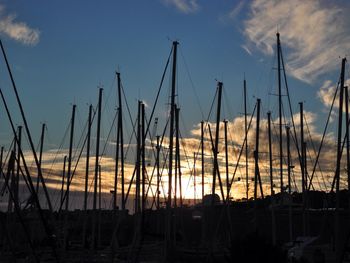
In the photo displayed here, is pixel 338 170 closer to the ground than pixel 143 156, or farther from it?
→ closer to the ground

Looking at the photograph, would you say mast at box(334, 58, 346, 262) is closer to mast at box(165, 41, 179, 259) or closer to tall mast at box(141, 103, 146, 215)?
mast at box(165, 41, 179, 259)

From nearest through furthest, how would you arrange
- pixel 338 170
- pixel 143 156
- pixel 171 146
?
1. pixel 338 170
2. pixel 171 146
3. pixel 143 156

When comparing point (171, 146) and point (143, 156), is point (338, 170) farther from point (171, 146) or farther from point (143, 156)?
→ point (143, 156)

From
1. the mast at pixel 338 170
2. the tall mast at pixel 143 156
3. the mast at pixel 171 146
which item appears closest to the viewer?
the mast at pixel 338 170

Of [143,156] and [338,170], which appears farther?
[143,156]

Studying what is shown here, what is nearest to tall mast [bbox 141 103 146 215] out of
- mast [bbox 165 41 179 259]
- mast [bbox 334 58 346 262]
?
mast [bbox 165 41 179 259]

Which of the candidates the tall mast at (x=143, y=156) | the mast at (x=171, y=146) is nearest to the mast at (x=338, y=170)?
the mast at (x=171, y=146)

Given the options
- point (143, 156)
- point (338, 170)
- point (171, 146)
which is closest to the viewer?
point (338, 170)

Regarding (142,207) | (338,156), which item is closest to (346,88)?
(338,156)

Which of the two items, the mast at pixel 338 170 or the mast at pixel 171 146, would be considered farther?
the mast at pixel 171 146

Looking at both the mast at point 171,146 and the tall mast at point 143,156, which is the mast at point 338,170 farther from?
the tall mast at point 143,156

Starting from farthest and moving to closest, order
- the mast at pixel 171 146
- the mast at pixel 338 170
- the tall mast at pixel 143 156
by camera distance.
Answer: the tall mast at pixel 143 156
the mast at pixel 171 146
the mast at pixel 338 170

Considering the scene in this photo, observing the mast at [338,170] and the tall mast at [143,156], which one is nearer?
the mast at [338,170]

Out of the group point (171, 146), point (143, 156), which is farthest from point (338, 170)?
point (143, 156)
